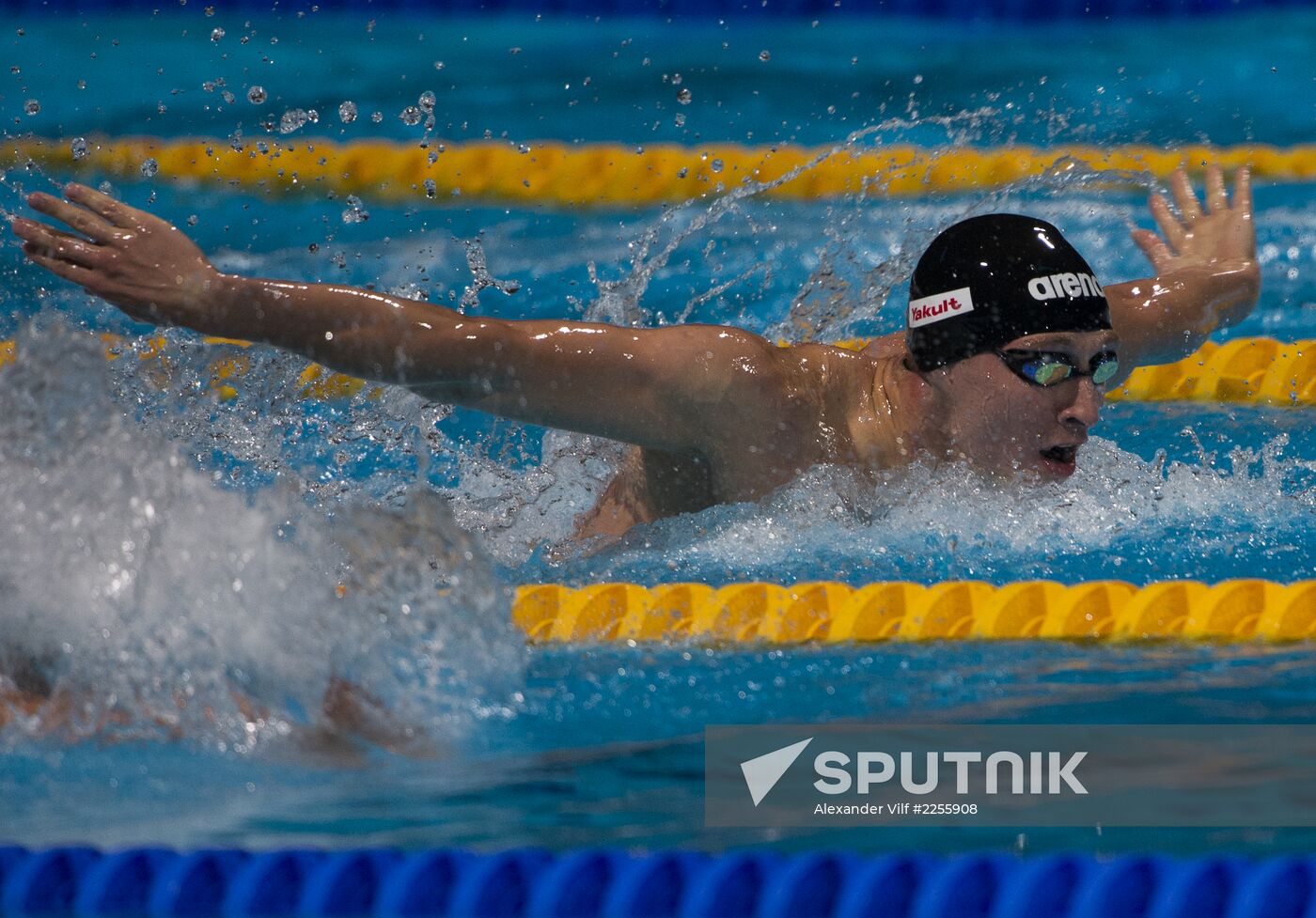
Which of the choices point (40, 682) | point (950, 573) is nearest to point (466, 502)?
point (950, 573)

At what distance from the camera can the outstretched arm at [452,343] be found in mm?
2213

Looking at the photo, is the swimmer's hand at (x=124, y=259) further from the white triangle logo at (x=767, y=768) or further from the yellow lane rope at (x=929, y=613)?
the white triangle logo at (x=767, y=768)

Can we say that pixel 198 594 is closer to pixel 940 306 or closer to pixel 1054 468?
pixel 940 306

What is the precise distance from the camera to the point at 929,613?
104 inches

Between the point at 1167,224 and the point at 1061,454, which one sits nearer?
the point at 1061,454

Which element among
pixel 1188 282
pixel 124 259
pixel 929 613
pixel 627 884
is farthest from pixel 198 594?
pixel 1188 282

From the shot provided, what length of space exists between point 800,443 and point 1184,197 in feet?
4.26

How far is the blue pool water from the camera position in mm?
2061

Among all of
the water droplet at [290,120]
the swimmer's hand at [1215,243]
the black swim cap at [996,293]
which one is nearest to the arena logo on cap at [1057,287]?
the black swim cap at [996,293]

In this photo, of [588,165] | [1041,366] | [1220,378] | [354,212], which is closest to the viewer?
[1041,366]

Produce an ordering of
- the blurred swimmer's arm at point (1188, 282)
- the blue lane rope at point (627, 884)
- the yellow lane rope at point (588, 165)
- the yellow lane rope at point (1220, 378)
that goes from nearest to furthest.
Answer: the blue lane rope at point (627, 884) → the blurred swimmer's arm at point (1188, 282) → the yellow lane rope at point (1220, 378) → the yellow lane rope at point (588, 165)

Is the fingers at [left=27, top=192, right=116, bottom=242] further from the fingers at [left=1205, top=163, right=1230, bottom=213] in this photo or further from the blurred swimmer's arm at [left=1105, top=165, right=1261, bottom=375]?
the fingers at [left=1205, top=163, right=1230, bottom=213]

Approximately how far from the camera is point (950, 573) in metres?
2.81

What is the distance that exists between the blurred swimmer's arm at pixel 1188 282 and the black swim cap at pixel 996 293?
1.45ft
